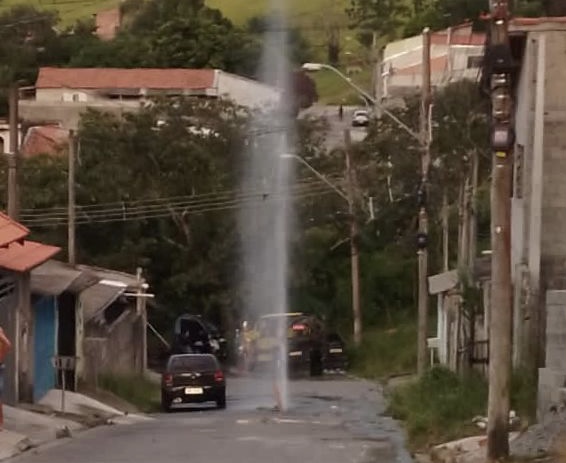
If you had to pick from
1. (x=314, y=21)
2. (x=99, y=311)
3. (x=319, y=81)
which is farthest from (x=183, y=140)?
(x=314, y=21)

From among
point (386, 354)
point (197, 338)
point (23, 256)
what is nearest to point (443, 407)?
point (23, 256)

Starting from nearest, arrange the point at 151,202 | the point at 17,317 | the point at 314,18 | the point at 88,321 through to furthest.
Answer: the point at 17,317 → the point at 88,321 → the point at 151,202 → the point at 314,18

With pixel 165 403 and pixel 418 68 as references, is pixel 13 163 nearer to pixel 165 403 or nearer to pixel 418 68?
pixel 165 403

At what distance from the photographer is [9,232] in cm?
2947

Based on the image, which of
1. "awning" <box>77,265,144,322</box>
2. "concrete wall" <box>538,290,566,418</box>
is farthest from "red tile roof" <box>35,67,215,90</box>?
"concrete wall" <box>538,290,566,418</box>

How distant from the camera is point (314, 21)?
11894cm

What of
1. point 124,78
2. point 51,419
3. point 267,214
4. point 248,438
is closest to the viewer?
point 248,438

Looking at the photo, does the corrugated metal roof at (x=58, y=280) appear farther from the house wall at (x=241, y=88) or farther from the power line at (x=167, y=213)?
the house wall at (x=241, y=88)

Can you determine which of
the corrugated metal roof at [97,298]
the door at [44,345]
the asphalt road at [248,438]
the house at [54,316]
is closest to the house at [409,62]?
the corrugated metal roof at [97,298]

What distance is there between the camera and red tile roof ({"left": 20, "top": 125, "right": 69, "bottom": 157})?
2906 inches

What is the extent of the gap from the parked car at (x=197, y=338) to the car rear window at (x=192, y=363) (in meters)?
17.4

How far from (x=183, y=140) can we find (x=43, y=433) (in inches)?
1473

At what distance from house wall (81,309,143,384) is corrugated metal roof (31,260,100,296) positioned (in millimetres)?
2298

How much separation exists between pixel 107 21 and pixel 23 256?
93173 mm
